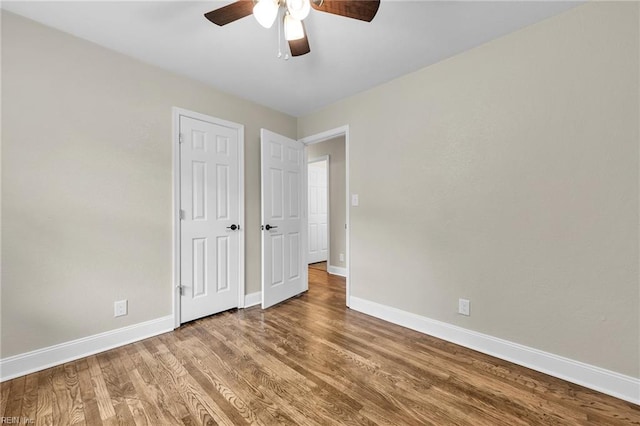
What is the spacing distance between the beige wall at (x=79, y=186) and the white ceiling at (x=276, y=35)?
223 mm

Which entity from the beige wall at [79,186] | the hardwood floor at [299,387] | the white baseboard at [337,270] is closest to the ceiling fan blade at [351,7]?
the beige wall at [79,186]

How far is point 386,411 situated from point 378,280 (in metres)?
1.39

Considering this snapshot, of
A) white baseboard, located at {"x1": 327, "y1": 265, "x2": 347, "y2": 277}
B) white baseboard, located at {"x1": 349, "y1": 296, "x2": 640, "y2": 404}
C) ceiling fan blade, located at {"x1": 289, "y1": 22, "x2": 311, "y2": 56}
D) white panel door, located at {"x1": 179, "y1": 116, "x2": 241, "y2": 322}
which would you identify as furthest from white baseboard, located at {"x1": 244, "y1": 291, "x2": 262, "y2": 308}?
ceiling fan blade, located at {"x1": 289, "y1": 22, "x2": 311, "y2": 56}

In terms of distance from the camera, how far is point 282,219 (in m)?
3.20

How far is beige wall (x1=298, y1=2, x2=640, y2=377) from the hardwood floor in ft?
1.23

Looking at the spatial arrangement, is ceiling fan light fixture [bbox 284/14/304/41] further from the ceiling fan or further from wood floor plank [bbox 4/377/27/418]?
wood floor plank [bbox 4/377/27/418]

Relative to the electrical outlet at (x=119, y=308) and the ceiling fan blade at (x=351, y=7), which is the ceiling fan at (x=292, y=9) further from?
the electrical outlet at (x=119, y=308)

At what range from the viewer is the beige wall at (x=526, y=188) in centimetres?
158

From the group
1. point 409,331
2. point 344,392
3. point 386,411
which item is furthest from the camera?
point 409,331

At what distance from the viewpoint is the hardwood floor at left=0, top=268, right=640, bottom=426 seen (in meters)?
1.40

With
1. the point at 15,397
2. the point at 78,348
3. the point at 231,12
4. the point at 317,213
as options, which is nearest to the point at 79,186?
the point at 78,348

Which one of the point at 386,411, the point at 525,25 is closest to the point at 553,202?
the point at 525,25

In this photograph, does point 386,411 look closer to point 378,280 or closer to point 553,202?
point 378,280

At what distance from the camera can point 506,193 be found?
6.45 ft
